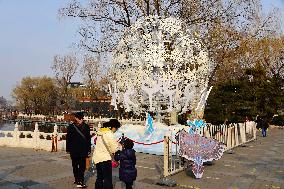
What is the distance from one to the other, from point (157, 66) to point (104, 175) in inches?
368

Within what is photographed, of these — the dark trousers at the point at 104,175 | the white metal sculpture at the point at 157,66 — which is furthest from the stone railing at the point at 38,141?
the dark trousers at the point at 104,175

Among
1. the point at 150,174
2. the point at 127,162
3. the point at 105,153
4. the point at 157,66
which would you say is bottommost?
the point at 150,174

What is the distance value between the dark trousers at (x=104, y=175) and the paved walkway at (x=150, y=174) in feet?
4.48

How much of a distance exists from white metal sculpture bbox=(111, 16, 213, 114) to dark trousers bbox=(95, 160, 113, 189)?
8024 millimetres

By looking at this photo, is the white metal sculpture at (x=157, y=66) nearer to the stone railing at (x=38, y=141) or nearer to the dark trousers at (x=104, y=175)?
the stone railing at (x=38, y=141)

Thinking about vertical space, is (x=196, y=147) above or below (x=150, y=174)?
above

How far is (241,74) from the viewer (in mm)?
42719

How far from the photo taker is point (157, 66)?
1568 cm

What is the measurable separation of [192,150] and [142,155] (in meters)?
4.59

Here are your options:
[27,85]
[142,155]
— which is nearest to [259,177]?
[142,155]

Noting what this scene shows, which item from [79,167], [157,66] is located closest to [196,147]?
[79,167]

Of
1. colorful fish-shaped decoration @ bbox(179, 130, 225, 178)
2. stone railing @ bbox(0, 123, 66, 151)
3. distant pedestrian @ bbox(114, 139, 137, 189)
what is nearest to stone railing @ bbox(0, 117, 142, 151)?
stone railing @ bbox(0, 123, 66, 151)

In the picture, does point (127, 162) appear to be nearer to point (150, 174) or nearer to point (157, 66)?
point (150, 174)

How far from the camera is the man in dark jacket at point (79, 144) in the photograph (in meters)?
8.12
